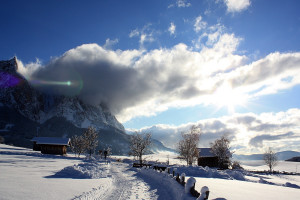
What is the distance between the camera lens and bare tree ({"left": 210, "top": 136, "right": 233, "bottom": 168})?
60.1 meters

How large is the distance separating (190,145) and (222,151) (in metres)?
9.10

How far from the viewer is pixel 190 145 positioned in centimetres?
6153

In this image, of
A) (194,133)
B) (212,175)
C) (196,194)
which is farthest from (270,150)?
(196,194)

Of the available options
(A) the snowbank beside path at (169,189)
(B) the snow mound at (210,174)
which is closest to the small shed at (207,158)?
(B) the snow mound at (210,174)

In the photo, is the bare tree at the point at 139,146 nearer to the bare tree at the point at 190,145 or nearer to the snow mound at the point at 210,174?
the bare tree at the point at 190,145

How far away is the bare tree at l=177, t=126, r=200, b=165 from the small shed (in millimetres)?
4894

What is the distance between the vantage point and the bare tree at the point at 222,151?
6006 cm

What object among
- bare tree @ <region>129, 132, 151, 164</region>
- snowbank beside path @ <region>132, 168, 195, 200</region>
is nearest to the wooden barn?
bare tree @ <region>129, 132, 151, 164</region>

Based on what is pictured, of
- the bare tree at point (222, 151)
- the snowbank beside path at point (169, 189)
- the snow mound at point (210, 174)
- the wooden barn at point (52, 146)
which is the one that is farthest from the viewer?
the wooden barn at point (52, 146)

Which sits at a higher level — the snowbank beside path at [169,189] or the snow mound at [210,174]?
the snowbank beside path at [169,189]

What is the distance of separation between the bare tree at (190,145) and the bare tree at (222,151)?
18.3ft

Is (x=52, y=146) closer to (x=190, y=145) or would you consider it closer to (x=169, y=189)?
(x=190, y=145)

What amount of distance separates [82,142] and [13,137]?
137 meters

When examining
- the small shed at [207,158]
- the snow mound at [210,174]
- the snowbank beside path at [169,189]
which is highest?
the snowbank beside path at [169,189]
